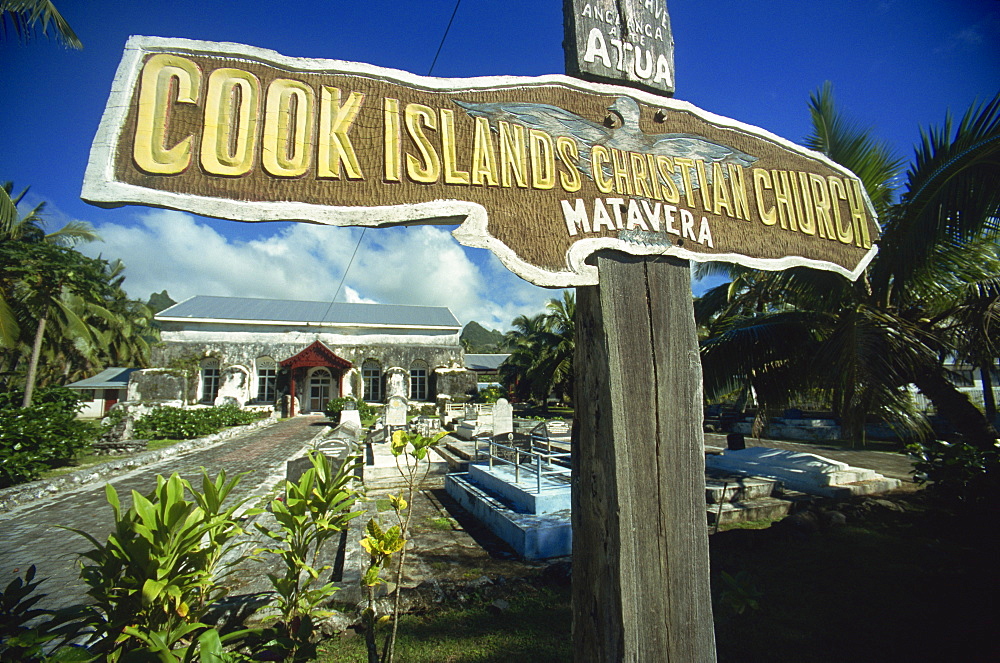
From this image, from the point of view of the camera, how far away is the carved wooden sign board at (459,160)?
1.19 meters

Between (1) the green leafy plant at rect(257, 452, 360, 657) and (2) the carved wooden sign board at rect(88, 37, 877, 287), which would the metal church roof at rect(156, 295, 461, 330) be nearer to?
(1) the green leafy plant at rect(257, 452, 360, 657)

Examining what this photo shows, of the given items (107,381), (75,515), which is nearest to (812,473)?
(75,515)

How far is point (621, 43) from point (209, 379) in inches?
1094

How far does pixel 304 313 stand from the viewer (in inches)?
1094

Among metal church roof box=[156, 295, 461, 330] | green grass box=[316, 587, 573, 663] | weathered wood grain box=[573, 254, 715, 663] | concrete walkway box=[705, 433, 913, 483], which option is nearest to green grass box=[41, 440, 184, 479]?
green grass box=[316, 587, 573, 663]

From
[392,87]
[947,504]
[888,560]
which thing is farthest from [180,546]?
[947,504]

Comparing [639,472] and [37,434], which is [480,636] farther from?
[37,434]

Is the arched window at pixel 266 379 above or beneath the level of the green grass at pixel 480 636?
above

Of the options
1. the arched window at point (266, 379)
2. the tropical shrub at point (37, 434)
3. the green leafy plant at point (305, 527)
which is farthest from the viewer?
the arched window at point (266, 379)

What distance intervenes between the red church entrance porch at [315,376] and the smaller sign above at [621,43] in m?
24.1

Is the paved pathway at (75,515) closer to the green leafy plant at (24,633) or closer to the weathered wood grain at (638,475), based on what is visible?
the green leafy plant at (24,633)

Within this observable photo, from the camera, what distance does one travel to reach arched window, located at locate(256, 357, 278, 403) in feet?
80.4

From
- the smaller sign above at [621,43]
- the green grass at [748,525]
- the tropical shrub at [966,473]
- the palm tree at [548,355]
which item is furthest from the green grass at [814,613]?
the palm tree at [548,355]

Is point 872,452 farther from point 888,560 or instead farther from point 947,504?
point 888,560
